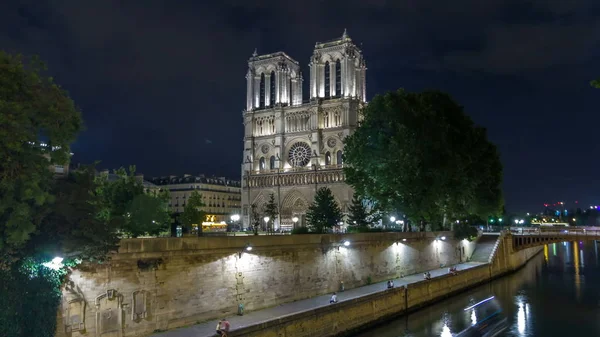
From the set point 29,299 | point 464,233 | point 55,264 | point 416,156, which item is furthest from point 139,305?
point 464,233

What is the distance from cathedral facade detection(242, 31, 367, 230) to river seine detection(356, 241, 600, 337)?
104 ft

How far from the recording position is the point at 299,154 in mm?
74875

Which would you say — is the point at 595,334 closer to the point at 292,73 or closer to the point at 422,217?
the point at 422,217

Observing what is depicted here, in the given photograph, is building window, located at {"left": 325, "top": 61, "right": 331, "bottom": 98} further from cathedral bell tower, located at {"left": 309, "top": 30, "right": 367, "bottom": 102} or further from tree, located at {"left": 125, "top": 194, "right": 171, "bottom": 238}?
tree, located at {"left": 125, "top": 194, "right": 171, "bottom": 238}

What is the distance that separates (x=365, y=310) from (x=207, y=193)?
236 feet

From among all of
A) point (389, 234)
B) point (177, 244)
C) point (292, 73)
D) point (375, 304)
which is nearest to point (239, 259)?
point (177, 244)

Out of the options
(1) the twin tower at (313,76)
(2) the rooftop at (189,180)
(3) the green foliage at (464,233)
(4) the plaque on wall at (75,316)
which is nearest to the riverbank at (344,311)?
(4) the plaque on wall at (75,316)

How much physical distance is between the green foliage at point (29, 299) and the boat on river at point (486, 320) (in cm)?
1618

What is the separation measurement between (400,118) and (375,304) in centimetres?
1808

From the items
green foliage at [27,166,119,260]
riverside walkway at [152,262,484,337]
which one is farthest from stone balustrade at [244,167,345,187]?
green foliage at [27,166,119,260]

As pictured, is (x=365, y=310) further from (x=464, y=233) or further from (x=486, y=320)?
(x=464, y=233)

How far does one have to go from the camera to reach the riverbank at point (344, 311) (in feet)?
56.4

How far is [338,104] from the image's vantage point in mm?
71750

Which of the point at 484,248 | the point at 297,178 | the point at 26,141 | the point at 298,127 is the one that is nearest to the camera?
the point at 26,141
